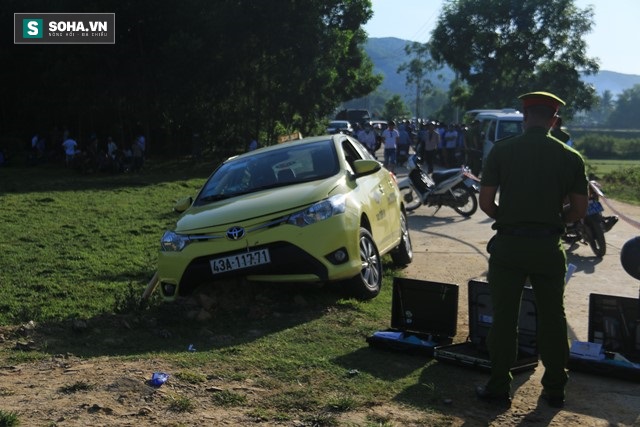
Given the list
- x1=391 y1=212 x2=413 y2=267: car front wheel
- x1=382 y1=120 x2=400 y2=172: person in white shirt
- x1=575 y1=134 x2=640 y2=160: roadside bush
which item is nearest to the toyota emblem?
x1=391 y1=212 x2=413 y2=267: car front wheel

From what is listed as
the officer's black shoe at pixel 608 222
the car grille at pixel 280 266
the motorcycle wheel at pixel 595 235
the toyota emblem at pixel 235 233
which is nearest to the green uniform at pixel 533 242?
the car grille at pixel 280 266

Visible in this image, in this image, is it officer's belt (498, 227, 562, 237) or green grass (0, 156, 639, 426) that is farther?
green grass (0, 156, 639, 426)

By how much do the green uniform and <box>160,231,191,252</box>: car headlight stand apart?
3.07 meters

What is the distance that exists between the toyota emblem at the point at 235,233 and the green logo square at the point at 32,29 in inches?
1001

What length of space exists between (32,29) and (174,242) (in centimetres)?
2555

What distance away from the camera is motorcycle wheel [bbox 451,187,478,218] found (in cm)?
1428

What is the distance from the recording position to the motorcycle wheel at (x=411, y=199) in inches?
604

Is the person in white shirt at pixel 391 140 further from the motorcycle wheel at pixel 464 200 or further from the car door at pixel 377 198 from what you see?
the car door at pixel 377 198

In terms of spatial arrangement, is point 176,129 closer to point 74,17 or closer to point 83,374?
point 74,17

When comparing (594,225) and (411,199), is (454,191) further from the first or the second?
(594,225)

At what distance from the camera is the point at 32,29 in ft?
95.1

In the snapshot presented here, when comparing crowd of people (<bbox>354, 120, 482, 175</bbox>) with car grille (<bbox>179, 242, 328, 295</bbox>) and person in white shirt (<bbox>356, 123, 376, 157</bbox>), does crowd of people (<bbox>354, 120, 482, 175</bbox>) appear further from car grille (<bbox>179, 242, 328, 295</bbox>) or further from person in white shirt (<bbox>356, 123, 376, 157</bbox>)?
car grille (<bbox>179, 242, 328, 295</bbox>)

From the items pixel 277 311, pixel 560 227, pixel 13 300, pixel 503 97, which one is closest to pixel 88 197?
pixel 13 300

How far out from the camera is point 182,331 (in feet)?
20.0
